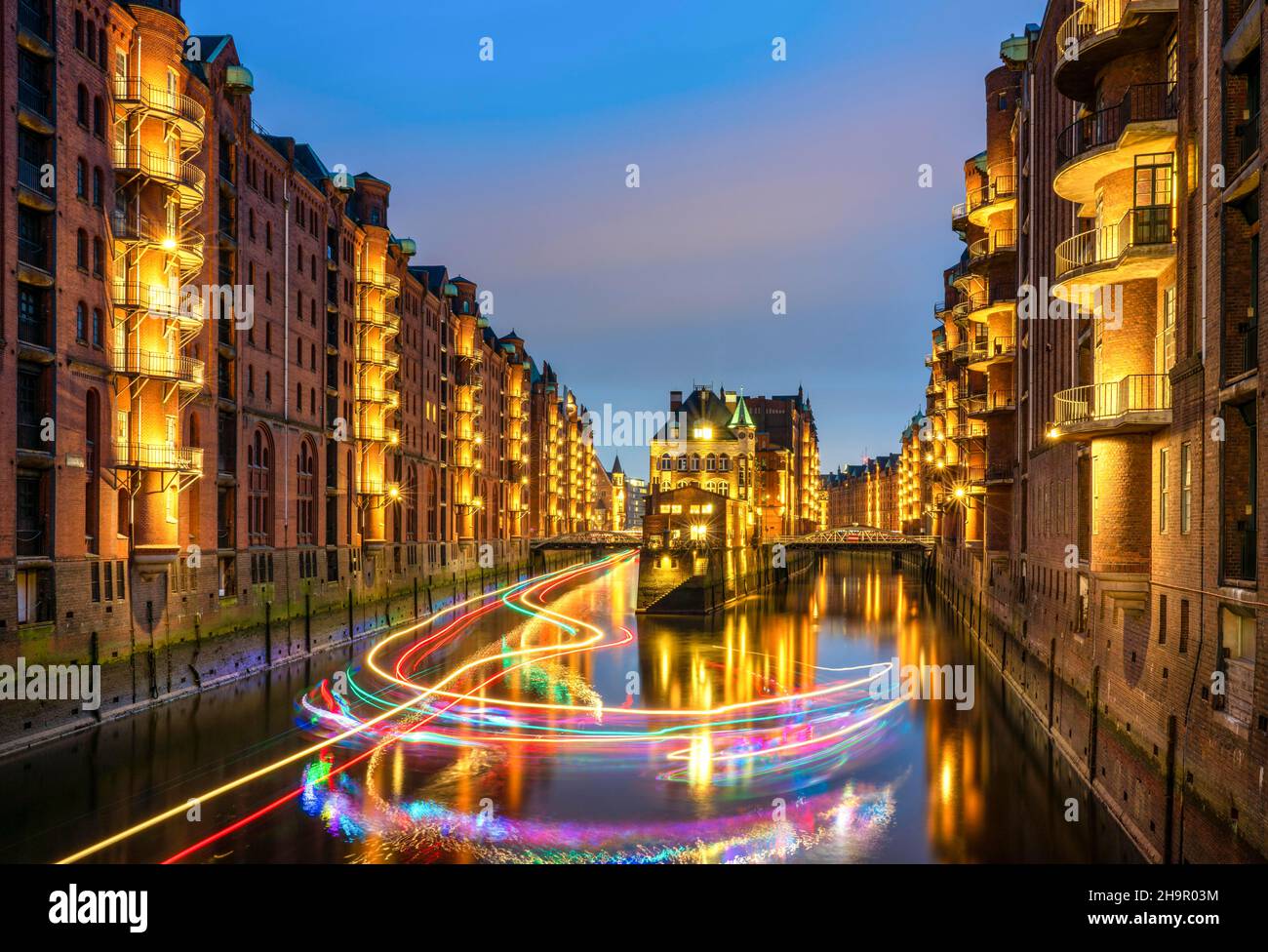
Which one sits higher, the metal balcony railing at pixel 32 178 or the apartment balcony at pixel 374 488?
the metal balcony railing at pixel 32 178

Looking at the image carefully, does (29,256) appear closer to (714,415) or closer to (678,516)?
(678,516)

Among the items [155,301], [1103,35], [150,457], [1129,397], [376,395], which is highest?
[1103,35]

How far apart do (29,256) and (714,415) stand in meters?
96.7

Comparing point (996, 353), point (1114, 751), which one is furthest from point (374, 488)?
point (1114, 751)

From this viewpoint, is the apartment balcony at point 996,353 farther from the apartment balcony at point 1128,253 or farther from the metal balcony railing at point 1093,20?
the apartment balcony at point 1128,253

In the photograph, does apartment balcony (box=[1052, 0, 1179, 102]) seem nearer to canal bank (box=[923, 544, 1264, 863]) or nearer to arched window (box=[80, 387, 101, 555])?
canal bank (box=[923, 544, 1264, 863])

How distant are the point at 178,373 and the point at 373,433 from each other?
2624cm

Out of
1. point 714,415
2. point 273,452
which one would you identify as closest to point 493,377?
point 714,415

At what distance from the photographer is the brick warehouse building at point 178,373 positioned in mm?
28516

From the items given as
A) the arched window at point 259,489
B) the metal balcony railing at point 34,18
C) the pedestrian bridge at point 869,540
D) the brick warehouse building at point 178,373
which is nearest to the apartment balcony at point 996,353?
the brick warehouse building at point 178,373

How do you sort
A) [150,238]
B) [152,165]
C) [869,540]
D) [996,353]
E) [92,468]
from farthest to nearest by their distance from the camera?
[869,540] → [996,353] → [150,238] → [152,165] → [92,468]

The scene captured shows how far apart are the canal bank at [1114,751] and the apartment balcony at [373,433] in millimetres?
37182

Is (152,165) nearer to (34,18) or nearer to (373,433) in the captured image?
(34,18)

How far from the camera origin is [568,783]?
83.4 feet
